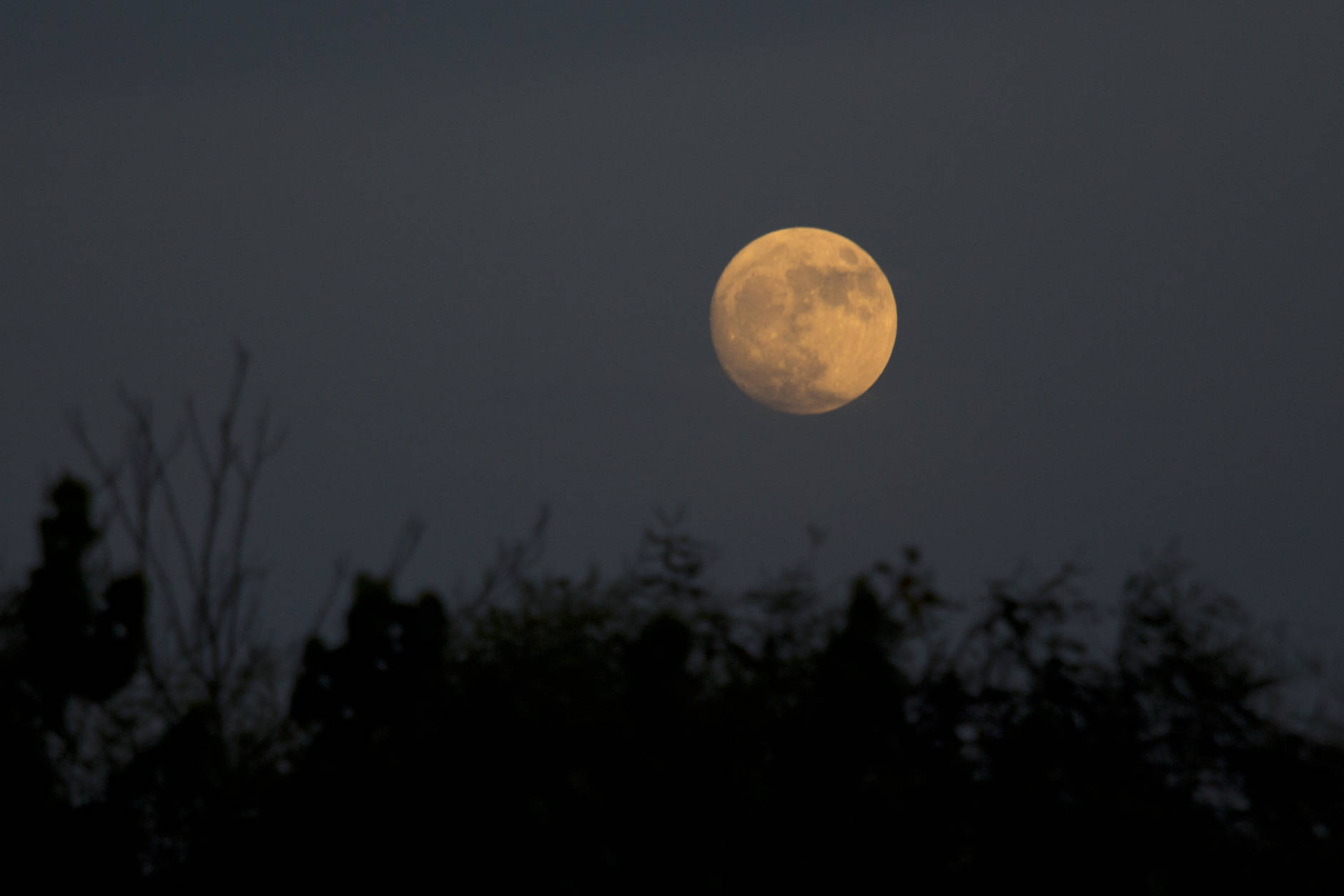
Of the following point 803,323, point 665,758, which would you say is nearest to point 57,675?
point 665,758

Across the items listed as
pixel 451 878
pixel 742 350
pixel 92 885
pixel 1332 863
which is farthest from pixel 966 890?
pixel 742 350

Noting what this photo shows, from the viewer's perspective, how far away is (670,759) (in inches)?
299

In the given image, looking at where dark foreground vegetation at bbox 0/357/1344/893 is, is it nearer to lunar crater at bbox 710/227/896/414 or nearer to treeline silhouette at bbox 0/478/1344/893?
treeline silhouette at bbox 0/478/1344/893

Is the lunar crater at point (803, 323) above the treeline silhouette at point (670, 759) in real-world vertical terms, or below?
above

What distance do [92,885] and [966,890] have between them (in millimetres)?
5216

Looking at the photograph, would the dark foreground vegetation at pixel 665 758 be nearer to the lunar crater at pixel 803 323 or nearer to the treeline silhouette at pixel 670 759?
the treeline silhouette at pixel 670 759

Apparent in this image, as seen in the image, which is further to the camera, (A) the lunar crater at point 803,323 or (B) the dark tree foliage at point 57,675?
(A) the lunar crater at point 803,323

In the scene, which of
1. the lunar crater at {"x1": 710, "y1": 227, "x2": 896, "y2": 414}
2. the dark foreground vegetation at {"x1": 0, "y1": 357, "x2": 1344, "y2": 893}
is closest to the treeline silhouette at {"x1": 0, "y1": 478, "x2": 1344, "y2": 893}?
the dark foreground vegetation at {"x1": 0, "y1": 357, "x2": 1344, "y2": 893}

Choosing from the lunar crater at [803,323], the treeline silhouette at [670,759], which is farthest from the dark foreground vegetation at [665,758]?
the lunar crater at [803,323]

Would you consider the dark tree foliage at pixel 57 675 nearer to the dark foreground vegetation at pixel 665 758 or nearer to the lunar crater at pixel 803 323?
the dark foreground vegetation at pixel 665 758

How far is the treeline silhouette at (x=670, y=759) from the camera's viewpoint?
733 cm

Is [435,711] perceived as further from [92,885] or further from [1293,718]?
[1293,718]

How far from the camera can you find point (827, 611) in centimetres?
856

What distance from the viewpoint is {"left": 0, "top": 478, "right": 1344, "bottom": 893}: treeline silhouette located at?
24.0ft
